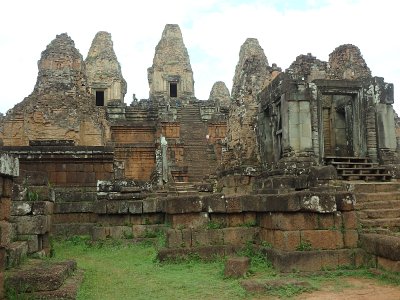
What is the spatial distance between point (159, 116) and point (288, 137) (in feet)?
57.8

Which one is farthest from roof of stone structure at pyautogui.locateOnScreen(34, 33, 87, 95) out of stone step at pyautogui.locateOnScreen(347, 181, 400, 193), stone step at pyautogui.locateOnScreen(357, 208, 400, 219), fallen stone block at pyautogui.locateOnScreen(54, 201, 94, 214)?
stone step at pyautogui.locateOnScreen(357, 208, 400, 219)

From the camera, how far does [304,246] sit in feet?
22.3

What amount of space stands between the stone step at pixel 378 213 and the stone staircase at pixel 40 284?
5.42m

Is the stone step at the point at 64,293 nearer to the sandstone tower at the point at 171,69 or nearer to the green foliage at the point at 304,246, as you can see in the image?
the green foliage at the point at 304,246

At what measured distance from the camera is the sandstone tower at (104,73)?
37625 mm

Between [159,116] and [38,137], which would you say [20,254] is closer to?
[38,137]

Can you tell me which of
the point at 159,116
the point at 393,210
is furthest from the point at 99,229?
the point at 159,116

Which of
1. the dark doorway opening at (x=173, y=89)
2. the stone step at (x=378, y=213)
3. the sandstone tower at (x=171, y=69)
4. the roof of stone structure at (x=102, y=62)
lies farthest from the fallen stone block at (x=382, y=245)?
the dark doorway opening at (x=173, y=89)

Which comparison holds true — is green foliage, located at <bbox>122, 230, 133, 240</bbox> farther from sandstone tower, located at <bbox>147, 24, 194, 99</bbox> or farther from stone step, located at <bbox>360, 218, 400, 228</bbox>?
sandstone tower, located at <bbox>147, 24, 194, 99</bbox>

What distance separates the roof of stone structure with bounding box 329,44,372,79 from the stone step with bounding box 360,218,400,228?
371 inches

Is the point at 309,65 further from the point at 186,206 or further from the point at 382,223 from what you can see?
the point at 186,206

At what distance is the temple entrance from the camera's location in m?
14.6

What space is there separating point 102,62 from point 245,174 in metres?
27.6

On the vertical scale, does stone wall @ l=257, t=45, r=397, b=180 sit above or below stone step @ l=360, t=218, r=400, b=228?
above
